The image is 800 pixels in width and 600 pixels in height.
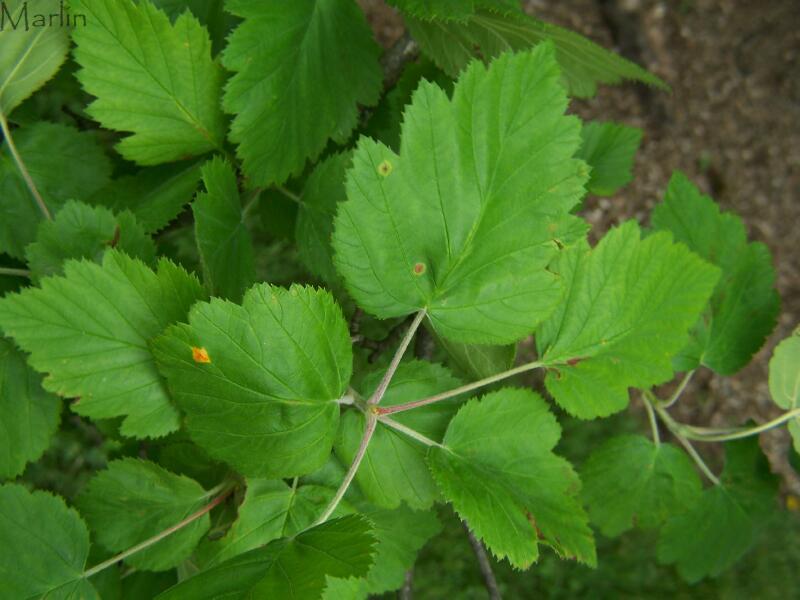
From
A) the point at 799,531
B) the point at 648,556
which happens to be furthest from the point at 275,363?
the point at 799,531

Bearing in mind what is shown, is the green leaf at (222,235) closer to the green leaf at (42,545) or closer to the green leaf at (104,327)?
the green leaf at (104,327)

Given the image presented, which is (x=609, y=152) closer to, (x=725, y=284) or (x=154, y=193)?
(x=725, y=284)

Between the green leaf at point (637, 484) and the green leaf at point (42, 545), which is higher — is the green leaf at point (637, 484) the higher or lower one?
the lower one

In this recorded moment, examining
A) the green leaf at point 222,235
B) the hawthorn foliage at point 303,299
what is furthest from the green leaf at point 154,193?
the green leaf at point 222,235

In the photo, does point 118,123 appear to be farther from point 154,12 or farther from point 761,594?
point 761,594

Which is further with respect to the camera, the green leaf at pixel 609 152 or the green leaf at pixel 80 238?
the green leaf at pixel 609 152

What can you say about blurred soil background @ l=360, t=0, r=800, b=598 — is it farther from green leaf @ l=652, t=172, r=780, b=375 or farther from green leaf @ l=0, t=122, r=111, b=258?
green leaf @ l=0, t=122, r=111, b=258

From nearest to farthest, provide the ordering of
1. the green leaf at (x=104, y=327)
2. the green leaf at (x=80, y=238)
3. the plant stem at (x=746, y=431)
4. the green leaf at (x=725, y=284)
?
the green leaf at (x=104, y=327)
the green leaf at (x=80, y=238)
the plant stem at (x=746, y=431)
the green leaf at (x=725, y=284)
